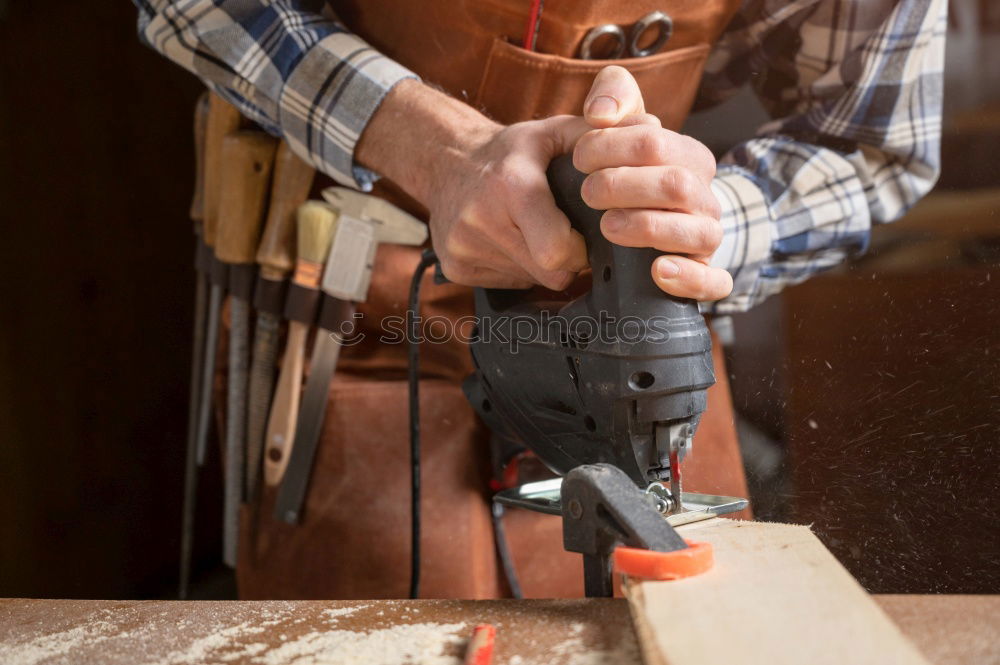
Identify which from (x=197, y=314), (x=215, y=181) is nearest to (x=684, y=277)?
(x=215, y=181)

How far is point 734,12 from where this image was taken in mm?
1104

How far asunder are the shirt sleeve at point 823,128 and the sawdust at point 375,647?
0.69 m

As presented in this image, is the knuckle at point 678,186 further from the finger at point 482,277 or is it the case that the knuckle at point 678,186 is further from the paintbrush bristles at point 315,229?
the paintbrush bristles at point 315,229

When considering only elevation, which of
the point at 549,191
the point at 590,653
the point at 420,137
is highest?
the point at 420,137

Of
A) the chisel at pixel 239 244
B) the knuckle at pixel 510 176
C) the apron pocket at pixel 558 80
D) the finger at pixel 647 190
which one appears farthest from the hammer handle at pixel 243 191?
the finger at pixel 647 190

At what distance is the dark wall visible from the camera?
165cm

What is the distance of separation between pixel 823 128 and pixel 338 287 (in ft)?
2.46

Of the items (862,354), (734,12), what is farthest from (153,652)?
(734,12)

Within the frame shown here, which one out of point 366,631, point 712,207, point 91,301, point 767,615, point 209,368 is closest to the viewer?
point 767,615

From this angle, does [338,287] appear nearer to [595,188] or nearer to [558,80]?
[558,80]

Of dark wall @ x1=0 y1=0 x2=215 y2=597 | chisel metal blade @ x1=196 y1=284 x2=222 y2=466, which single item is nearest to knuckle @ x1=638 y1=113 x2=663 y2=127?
chisel metal blade @ x1=196 y1=284 x2=222 y2=466

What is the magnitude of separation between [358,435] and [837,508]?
2.11 feet

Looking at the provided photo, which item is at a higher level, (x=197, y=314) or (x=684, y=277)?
(x=197, y=314)

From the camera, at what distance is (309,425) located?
3.86 feet
